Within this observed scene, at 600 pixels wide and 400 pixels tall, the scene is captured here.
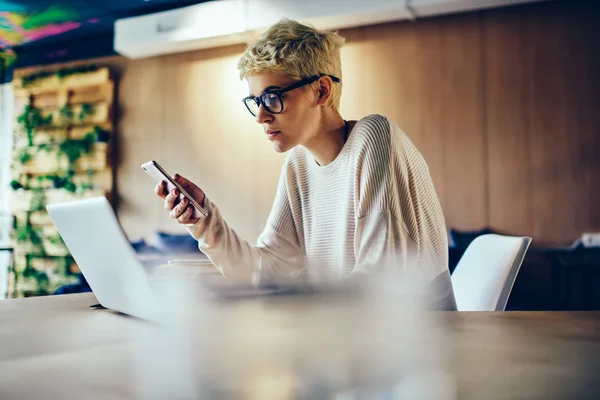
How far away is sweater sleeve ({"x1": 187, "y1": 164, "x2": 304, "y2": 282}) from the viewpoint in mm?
1589

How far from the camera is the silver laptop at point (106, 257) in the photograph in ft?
2.73

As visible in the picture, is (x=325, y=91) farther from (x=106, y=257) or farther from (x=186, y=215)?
(x=106, y=257)

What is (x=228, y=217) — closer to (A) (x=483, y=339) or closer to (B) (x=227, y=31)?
(B) (x=227, y=31)

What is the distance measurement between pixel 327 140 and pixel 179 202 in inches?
20.7

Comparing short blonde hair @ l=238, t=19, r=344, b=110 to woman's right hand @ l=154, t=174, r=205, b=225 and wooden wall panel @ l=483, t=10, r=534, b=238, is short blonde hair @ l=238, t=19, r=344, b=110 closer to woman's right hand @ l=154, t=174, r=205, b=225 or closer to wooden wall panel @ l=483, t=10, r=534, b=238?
woman's right hand @ l=154, t=174, r=205, b=225

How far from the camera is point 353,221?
1.56m

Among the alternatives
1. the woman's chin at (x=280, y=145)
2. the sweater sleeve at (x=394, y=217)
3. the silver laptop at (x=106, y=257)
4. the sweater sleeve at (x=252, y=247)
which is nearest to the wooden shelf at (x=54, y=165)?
the sweater sleeve at (x=252, y=247)

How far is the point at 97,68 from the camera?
19.7 feet

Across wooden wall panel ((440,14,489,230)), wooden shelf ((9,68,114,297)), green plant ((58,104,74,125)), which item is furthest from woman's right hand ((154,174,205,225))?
green plant ((58,104,74,125))

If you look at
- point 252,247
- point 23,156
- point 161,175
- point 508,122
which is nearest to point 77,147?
point 23,156

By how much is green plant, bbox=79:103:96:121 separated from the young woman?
4.78m

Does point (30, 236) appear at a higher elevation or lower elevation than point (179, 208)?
lower

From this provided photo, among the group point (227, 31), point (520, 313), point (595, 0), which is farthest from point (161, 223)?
point (520, 313)

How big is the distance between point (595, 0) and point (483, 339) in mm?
4435
